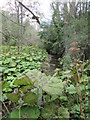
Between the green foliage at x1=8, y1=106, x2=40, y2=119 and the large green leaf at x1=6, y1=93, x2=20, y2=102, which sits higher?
the large green leaf at x1=6, y1=93, x2=20, y2=102

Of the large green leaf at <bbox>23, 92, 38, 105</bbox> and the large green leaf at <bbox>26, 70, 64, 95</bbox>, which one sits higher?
the large green leaf at <bbox>26, 70, 64, 95</bbox>

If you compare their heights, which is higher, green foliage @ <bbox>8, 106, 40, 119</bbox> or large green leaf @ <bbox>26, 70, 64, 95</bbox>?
large green leaf @ <bbox>26, 70, 64, 95</bbox>

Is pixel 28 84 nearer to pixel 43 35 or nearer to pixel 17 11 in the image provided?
pixel 17 11

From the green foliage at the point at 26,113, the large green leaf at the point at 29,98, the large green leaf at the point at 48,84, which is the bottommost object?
the green foliage at the point at 26,113

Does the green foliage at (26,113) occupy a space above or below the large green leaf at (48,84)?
below

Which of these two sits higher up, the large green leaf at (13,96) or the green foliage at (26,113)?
the large green leaf at (13,96)

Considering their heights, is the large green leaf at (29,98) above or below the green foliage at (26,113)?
above

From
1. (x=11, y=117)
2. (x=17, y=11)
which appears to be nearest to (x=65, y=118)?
(x=11, y=117)

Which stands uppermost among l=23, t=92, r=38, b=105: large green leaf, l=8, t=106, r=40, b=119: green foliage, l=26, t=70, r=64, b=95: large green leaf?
l=26, t=70, r=64, b=95: large green leaf

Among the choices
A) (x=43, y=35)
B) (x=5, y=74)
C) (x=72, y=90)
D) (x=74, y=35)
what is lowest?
(x=5, y=74)

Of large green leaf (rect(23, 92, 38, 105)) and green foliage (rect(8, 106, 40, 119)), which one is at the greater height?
large green leaf (rect(23, 92, 38, 105))

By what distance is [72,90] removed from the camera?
1.52ft

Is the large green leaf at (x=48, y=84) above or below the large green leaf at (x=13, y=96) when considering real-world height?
above

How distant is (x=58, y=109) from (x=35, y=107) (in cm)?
6
